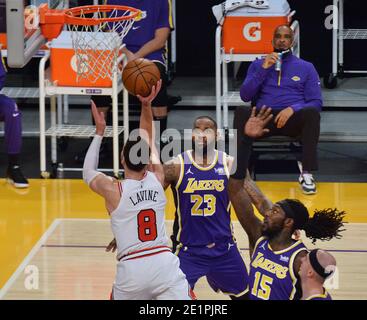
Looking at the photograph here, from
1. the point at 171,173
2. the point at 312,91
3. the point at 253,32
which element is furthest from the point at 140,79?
the point at 253,32

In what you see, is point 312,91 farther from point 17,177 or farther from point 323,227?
point 323,227

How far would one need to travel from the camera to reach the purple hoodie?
34.0 ft

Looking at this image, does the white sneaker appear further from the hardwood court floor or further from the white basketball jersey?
the white basketball jersey

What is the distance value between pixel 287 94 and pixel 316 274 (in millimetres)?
4254

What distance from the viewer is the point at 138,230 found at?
6734 mm

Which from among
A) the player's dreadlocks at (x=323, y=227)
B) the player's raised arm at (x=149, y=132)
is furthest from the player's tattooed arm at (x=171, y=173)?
the player's dreadlocks at (x=323, y=227)

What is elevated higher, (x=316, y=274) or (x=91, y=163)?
(x=91, y=163)

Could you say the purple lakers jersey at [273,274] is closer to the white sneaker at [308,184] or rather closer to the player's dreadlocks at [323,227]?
the player's dreadlocks at [323,227]

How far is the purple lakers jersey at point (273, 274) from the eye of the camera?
648 cm

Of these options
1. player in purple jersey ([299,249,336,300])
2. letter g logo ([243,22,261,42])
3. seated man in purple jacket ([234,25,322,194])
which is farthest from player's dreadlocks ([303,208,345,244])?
→ letter g logo ([243,22,261,42])
